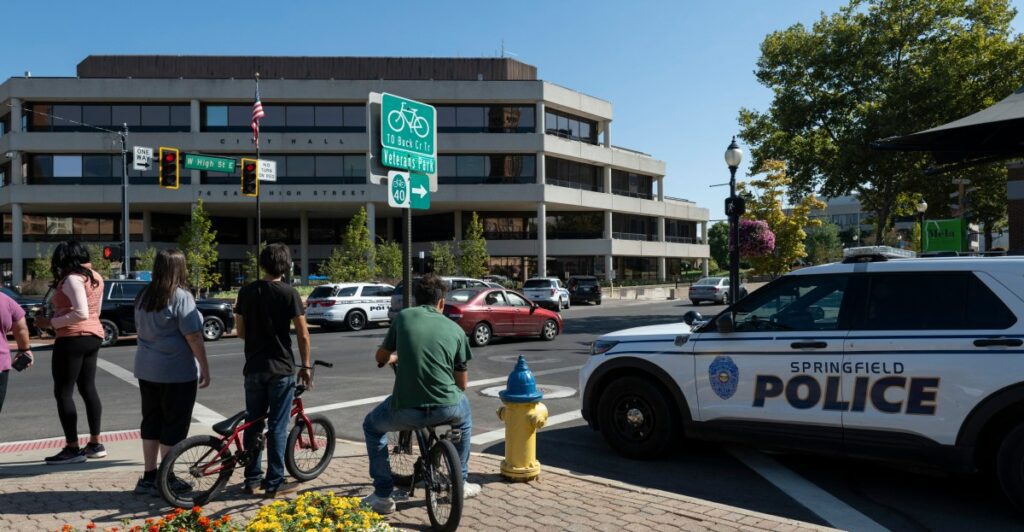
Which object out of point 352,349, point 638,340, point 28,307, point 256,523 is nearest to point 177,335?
point 256,523

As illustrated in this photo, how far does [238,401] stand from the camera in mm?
10000

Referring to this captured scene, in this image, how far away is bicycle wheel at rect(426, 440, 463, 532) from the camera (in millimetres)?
4438

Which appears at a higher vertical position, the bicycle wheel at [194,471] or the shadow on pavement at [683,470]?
the bicycle wheel at [194,471]

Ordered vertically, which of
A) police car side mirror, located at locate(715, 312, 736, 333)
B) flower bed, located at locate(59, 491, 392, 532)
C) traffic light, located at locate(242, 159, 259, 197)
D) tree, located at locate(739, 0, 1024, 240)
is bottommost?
flower bed, located at locate(59, 491, 392, 532)

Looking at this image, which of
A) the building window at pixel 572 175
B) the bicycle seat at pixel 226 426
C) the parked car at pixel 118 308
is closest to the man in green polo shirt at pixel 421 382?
the bicycle seat at pixel 226 426

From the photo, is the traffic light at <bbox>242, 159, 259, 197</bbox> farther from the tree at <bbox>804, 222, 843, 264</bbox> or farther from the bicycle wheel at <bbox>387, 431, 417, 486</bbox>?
the tree at <bbox>804, 222, 843, 264</bbox>

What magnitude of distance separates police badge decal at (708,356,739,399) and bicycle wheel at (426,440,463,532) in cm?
260

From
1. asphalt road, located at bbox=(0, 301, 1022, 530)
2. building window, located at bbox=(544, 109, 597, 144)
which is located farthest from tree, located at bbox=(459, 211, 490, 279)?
asphalt road, located at bbox=(0, 301, 1022, 530)

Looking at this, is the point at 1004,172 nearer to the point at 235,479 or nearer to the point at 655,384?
the point at 655,384

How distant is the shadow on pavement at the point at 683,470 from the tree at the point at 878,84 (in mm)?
21805

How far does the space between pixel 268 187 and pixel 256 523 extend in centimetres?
4882

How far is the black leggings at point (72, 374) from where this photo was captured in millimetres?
6117

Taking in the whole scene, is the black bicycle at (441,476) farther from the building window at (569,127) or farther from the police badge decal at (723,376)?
the building window at (569,127)

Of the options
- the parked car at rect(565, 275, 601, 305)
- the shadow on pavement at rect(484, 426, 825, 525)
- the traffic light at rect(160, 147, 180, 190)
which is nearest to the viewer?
the shadow on pavement at rect(484, 426, 825, 525)
